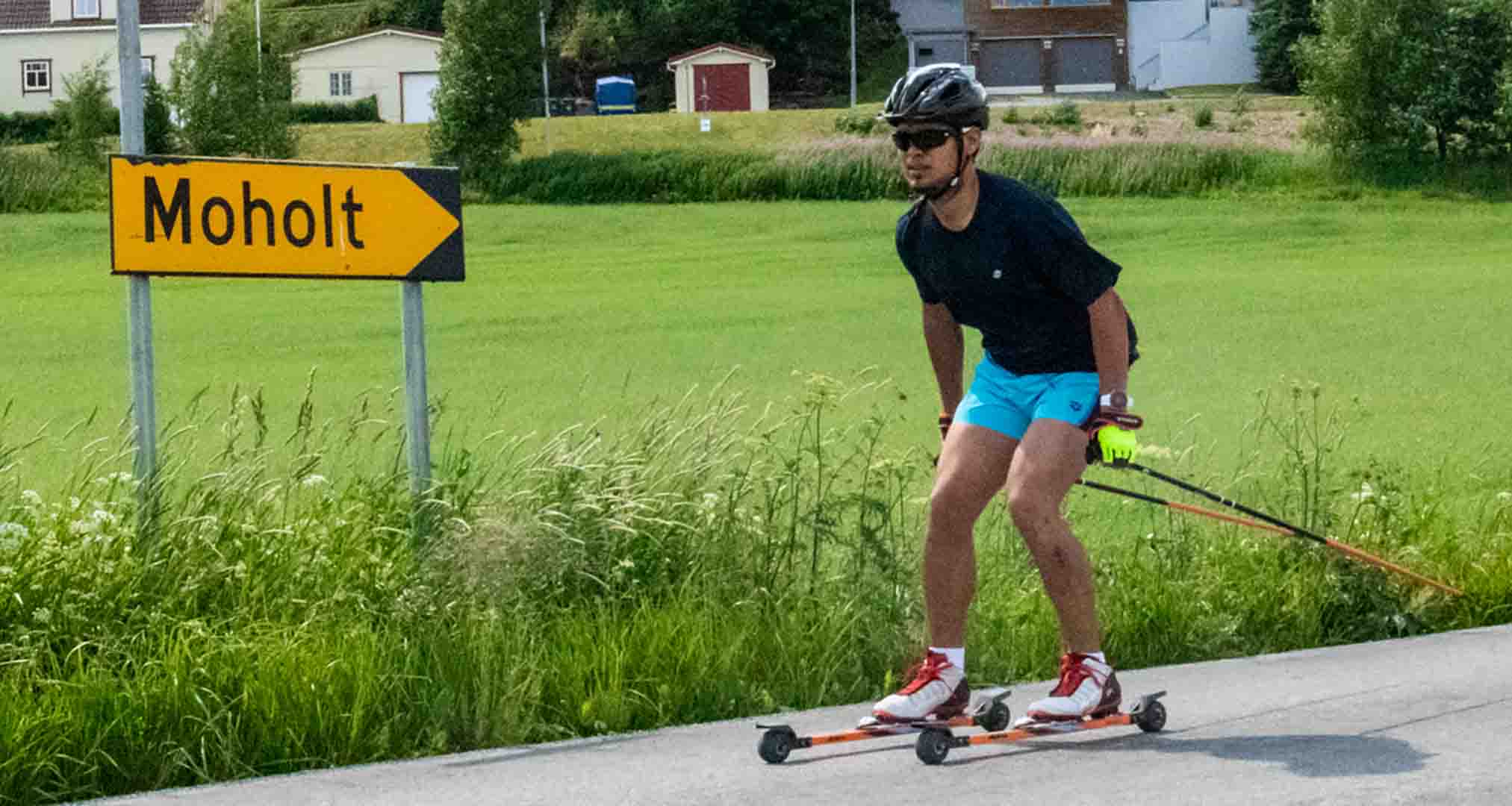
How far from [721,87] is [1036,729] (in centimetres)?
7754

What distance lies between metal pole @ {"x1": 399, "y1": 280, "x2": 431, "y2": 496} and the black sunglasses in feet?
7.63

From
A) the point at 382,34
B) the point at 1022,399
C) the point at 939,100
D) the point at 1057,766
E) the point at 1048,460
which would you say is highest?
the point at 382,34

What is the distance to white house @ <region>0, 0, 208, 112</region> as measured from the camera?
254 ft

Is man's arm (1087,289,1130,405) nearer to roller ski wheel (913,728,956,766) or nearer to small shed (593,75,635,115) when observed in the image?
roller ski wheel (913,728,956,766)

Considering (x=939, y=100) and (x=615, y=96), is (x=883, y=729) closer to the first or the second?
(x=939, y=100)

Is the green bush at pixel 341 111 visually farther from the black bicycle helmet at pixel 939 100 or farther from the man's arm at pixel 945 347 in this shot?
the black bicycle helmet at pixel 939 100

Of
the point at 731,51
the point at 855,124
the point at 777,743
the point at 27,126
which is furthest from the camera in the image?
the point at 731,51

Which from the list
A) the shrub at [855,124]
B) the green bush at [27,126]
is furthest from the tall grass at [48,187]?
the green bush at [27,126]

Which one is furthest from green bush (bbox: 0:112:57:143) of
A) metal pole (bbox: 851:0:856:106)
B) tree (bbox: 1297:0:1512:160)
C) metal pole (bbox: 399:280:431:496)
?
metal pole (bbox: 399:280:431:496)

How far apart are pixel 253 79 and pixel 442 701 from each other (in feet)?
156

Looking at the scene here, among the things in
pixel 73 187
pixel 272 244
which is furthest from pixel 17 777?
pixel 73 187

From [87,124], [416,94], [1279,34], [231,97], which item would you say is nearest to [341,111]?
[416,94]

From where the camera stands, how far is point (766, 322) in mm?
28391

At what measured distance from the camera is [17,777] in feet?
19.4
